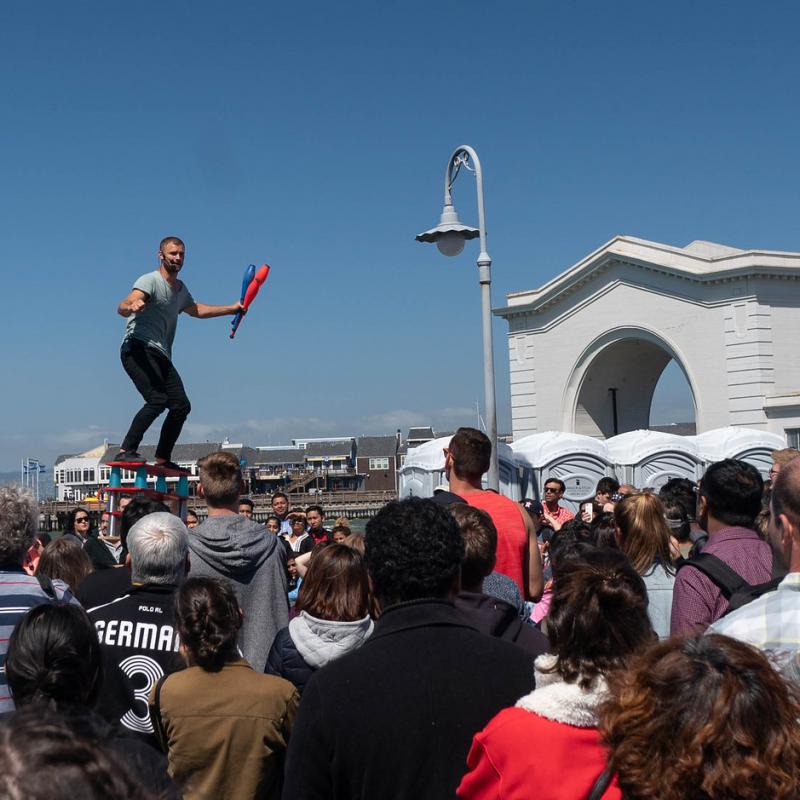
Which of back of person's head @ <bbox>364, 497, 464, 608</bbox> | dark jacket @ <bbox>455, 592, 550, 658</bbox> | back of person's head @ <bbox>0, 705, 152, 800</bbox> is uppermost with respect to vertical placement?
back of person's head @ <bbox>364, 497, 464, 608</bbox>

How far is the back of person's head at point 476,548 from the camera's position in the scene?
14.0ft

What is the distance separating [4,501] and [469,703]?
83.3 inches

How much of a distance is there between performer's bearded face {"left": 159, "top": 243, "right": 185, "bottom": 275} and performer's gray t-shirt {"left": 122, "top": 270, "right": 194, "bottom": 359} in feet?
0.34

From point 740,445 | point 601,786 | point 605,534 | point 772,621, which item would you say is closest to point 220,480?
point 605,534

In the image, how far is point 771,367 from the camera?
83.7 feet

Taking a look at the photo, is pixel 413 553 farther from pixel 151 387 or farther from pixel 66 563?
pixel 151 387

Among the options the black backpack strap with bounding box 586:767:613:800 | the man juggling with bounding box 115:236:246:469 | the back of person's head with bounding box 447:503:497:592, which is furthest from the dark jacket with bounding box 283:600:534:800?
the man juggling with bounding box 115:236:246:469

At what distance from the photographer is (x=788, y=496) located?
3059mm

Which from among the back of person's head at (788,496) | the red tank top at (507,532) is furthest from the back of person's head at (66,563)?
the back of person's head at (788,496)

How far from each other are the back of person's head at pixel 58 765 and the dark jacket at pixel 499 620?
8.41 ft

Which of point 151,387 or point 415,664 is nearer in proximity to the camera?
point 415,664

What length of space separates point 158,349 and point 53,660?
18.1 ft

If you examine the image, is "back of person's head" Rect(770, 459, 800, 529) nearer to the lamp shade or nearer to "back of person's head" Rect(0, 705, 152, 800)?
"back of person's head" Rect(0, 705, 152, 800)

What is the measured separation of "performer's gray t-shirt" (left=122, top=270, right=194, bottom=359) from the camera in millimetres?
7973
